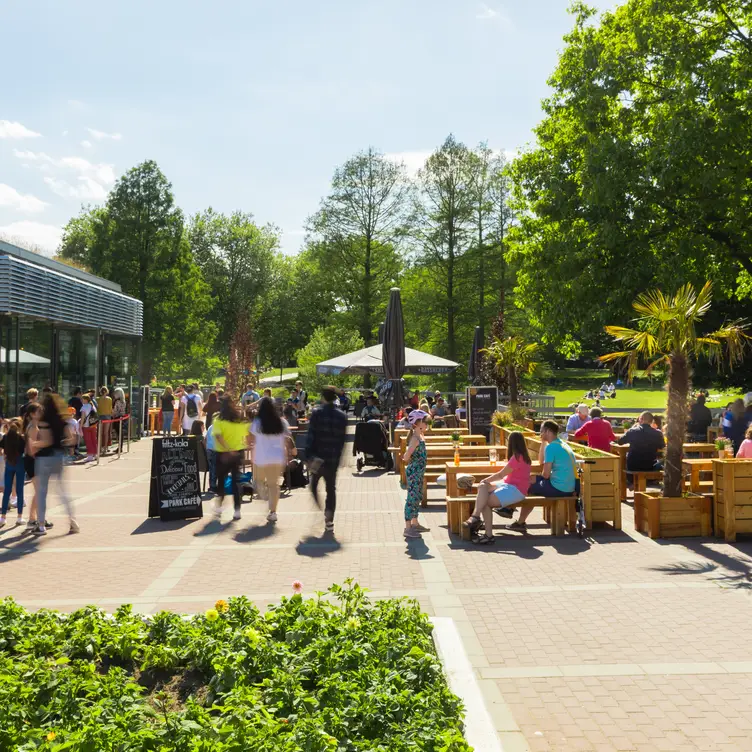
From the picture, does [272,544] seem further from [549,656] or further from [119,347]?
[119,347]

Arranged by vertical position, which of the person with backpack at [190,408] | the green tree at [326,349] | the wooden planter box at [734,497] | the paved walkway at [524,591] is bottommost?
the paved walkway at [524,591]

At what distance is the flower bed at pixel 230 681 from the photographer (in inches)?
138

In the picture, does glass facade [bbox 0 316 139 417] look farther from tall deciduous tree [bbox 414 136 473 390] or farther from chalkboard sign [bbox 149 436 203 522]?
tall deciduous tree [bbox 414 136 473 390]

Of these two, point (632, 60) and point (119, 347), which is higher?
point (632, 60)

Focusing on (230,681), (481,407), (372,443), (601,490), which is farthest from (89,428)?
(230,681)

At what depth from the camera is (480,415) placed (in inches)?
777

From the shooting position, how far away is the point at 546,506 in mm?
10312

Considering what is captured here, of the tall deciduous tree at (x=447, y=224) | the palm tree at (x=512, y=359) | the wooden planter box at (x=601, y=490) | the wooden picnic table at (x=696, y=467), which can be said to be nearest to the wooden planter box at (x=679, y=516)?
the wooden planter box at (x=601, y=490)

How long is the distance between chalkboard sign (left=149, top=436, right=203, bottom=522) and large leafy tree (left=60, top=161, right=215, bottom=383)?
3733 centimetres

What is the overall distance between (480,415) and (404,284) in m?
30.3

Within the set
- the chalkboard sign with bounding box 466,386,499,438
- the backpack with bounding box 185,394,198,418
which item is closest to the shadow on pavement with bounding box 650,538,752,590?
the chalkboard sign with bounding box 466,386,499,438

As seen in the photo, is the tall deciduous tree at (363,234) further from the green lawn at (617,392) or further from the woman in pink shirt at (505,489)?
the woman in pink shirt at (505,489)

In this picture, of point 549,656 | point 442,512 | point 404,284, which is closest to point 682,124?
point 442,512

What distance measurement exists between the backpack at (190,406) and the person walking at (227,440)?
1117 centimetres
